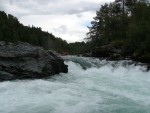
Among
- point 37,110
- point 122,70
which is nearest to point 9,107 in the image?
point 37,110

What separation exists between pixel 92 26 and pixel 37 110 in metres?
53.1

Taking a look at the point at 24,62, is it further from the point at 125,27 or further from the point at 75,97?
the point at 125,27

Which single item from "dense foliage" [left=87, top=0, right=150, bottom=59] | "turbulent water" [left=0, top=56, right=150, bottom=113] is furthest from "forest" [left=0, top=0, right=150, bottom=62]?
"turbulent water" [left=0, top=56, right=150, bottom=113]

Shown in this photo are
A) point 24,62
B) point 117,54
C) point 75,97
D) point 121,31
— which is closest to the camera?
point 75,97

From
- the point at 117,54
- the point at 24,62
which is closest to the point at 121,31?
the point at 117,54

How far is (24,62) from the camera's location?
23203 millimetres

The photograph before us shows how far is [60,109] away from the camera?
13.8 metres

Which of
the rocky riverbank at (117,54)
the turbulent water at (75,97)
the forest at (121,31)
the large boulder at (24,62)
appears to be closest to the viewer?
the turbulent water at (75,97)

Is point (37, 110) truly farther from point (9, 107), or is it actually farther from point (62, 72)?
point (62, 72)

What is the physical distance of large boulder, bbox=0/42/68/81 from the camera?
2233 centimetres

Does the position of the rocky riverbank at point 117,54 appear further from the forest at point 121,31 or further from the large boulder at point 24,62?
the large boulder at point 24,62

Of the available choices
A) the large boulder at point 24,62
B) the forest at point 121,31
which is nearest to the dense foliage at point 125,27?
the forest at point 121,31

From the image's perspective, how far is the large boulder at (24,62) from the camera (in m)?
22.3

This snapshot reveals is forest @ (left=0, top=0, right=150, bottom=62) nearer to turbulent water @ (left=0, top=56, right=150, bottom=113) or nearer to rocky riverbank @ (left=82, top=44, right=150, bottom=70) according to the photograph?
rocky riverbank @ (left=82, top=44, right=150, bottom=70)
